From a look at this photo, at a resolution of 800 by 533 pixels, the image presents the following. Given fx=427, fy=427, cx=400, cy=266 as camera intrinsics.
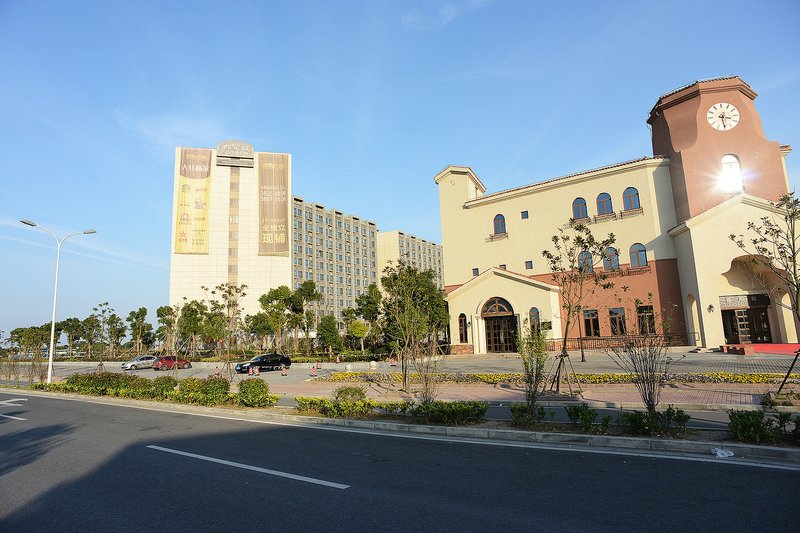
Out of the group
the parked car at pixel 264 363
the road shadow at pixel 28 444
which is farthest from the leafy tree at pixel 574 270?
the parked car at pixel 264 363

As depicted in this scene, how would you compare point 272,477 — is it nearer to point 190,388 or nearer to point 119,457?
point 119,457

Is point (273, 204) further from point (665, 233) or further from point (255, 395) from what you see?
point (255, 395)

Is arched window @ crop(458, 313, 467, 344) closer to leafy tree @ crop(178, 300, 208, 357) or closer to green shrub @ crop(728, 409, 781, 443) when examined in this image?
green shrub @ crop(728, 409, 781, 443)

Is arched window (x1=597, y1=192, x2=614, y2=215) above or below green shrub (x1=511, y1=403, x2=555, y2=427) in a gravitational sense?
above

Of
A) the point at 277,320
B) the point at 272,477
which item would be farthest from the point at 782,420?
the point at 277,320

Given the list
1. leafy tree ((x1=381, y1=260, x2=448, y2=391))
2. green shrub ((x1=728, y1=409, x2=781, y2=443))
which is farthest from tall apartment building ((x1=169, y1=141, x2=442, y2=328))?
green shrub ((x1=728, y1=409, x2=781, y2=443))

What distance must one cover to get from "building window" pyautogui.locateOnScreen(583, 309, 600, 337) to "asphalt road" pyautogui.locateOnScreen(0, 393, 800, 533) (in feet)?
94.5

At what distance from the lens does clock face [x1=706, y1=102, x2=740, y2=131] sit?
31.1 meters

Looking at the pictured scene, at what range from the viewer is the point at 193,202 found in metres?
71.9

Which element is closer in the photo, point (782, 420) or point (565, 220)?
point (782, 420)

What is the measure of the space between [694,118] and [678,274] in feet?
38.4

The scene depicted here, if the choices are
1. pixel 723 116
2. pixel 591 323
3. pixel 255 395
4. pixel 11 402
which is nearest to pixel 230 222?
pixel 11 402

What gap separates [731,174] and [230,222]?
68.1m

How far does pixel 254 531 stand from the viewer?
4430 millimetres
